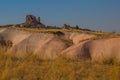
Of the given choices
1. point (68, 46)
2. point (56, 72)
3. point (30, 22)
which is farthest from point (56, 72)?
point (30, 22)

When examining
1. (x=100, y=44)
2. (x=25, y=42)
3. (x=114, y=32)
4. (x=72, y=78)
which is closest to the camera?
(x=72, y=78)

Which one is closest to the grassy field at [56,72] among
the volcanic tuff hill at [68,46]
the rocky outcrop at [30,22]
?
the volcanic tuff hill at [68,46]

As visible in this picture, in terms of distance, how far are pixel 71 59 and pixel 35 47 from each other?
3271 millimetres

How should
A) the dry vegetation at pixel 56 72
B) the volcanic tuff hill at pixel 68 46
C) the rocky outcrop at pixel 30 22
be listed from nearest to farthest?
the dry vegetation at pixel 56 72 → the volcanic tuff hill at pixel 68 46 → the rocky outcrop at pixel 30 22

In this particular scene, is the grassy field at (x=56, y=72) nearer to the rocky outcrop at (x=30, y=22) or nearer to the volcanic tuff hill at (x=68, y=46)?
the volcanic tuff hill at (x=68, y=46)

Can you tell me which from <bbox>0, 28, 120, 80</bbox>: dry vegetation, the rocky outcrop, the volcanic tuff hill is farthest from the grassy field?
the rocky outcrop

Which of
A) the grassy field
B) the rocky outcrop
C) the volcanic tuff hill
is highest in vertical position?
the rocky outcrop

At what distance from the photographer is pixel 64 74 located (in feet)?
29.9

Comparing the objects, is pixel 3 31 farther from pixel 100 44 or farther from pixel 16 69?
pixel 16 69

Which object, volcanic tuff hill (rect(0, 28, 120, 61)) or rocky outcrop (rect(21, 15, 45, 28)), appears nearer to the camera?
volcanic tuff hill (rect(0, 28, 120, 61))

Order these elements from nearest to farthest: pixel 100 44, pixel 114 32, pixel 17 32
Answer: pixel 100 44, pixel 114 32, pixel 17 32

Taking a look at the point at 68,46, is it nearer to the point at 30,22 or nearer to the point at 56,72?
the point at 56,72

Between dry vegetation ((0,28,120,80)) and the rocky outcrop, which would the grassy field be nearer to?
dry vegetation ((0,28,120,80))

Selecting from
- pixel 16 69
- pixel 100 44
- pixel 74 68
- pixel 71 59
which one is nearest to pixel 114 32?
pixel 100 44
